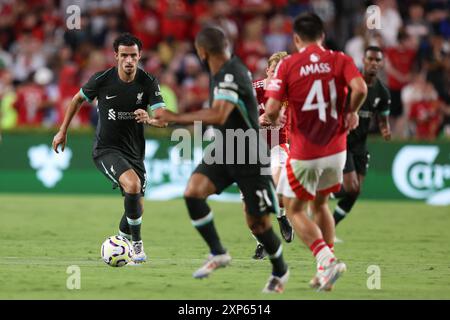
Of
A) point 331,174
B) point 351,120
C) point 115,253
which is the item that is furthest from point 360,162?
point 351,120

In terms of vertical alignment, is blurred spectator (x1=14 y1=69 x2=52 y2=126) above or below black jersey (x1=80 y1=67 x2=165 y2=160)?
above

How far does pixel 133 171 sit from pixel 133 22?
1274 centimetres

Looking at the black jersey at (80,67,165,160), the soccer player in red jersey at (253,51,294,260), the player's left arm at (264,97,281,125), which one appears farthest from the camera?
the soccer player in red jersey at (253,51,294,260)

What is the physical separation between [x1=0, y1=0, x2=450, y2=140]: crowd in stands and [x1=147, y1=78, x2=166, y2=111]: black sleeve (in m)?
9.48

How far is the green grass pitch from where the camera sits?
9281 millimetres

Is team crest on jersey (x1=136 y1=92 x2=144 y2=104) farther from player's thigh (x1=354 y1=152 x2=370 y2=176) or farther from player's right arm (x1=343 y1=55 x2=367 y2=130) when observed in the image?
player's thigh (x1=354 y1=152 x2=370 y2=176)

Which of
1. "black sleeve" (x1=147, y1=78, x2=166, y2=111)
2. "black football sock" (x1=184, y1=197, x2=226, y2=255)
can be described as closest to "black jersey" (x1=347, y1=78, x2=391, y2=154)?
"black sleeve" (x1=147, y1=78, x2=166, y2=111)

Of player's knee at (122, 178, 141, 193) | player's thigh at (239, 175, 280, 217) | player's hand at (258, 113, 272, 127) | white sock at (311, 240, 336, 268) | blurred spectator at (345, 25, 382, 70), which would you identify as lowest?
white sock at (311, 240, 336, 268)

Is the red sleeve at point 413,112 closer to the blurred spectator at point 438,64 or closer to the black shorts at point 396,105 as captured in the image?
the black shorts at point 396,105

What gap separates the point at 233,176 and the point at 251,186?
192mm

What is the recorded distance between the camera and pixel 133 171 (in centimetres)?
1140

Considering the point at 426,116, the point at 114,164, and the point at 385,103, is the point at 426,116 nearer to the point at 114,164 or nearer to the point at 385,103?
the point at 385,103

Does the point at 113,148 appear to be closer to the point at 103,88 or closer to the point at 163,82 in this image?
the point at 103,88

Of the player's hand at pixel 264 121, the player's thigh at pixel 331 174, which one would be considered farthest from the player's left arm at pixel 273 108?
the player's hand at pixel 264 121
